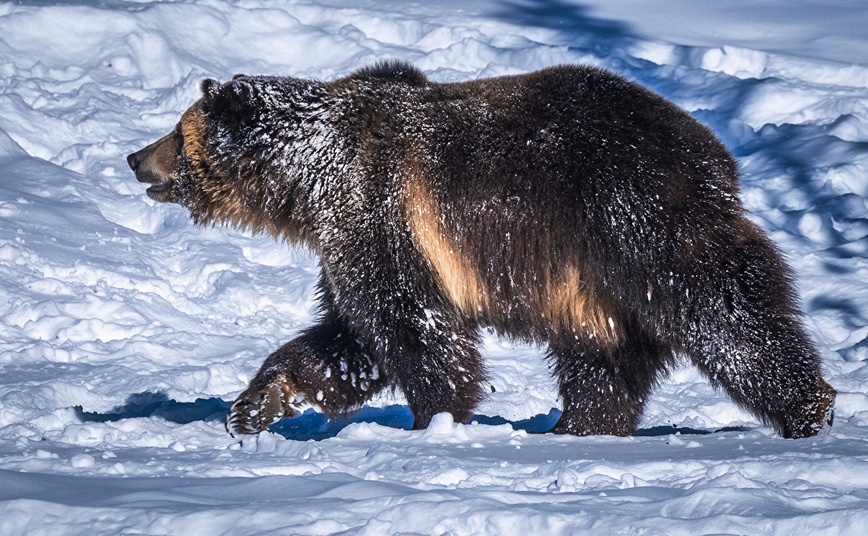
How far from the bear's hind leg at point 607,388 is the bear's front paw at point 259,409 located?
4.28ft

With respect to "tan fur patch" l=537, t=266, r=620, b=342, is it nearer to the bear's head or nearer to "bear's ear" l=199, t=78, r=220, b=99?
the bear's head

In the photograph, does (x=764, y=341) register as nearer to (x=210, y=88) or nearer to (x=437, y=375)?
(x=437, y=375)

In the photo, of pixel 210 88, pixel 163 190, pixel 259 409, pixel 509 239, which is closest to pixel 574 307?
pixel 509 239

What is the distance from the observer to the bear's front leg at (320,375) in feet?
13.4

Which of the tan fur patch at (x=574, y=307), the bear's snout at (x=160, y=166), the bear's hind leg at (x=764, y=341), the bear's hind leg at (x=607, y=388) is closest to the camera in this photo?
the bear's hind leg at (x=764, y=341)

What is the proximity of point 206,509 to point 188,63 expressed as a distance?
358 inches

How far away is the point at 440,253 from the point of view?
371 centimetres

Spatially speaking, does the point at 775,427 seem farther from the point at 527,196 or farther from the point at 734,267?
the point at 527,196

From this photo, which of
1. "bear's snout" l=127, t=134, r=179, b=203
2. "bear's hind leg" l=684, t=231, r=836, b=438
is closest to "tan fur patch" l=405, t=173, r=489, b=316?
"bear's hind leg" l=684, t=231, r=836, b=438

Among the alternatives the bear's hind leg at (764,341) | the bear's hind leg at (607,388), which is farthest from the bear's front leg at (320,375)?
the bear's hind leg at (764,341)

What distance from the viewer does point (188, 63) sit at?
10.4m

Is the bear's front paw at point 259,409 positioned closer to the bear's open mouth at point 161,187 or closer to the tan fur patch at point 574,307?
the bear's open mouth at point 161,187

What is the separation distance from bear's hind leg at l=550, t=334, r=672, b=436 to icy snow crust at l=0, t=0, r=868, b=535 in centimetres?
32

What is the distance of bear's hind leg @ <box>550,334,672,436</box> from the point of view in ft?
13.2
